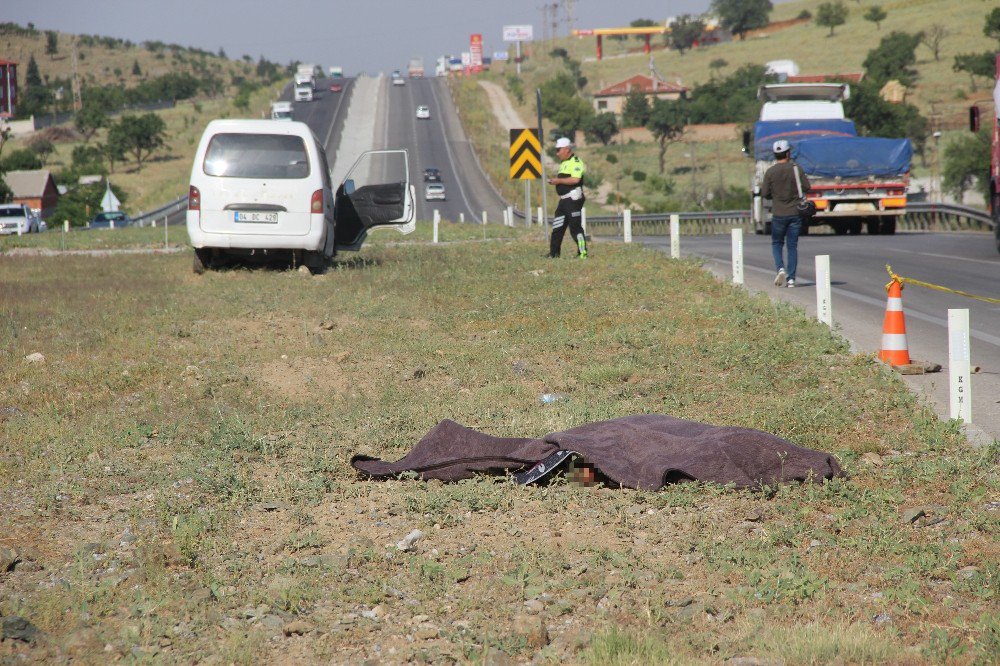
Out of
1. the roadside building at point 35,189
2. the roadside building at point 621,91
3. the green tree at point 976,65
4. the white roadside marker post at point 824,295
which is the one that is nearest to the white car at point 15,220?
the roadside building at point 35,189

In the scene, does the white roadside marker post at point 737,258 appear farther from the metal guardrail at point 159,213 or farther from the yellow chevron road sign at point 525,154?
the metal guardrail at point 159,213

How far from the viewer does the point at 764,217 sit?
30125mm

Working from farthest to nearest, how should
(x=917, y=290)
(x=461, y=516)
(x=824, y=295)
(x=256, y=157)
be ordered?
(x=256, y=157) → (x=917, y=290) → (x=824, y=295) → (x=461, y=516)

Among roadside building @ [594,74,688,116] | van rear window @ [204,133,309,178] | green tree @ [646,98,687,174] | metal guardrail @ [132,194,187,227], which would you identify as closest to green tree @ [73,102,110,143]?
metal guardrail @ [132,194,187,227]

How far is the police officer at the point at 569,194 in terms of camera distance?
56.2ft

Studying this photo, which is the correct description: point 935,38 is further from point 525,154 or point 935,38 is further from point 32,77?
point 32,77

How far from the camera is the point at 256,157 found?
630 inches

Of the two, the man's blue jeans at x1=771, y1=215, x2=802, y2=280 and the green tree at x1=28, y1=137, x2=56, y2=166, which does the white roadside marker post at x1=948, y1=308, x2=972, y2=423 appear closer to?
the man's blue jeans at x1=771, y1=215, x2=802, y2=280

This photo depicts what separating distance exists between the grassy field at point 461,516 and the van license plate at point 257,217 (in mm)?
5295

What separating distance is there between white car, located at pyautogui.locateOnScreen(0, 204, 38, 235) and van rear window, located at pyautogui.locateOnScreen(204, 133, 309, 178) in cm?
3618

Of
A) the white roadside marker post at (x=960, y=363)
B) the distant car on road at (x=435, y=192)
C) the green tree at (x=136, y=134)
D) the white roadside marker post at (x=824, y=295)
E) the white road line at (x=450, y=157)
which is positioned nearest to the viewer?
the white roadside marker post at (x=960, y=363)

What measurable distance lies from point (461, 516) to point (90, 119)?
11983 cm

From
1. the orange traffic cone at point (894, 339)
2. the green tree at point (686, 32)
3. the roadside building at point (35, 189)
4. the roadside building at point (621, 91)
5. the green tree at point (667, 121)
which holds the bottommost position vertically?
the orange traffic cone at point (894, 339)

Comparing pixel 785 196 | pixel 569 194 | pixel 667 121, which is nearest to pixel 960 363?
pixel 785 196
